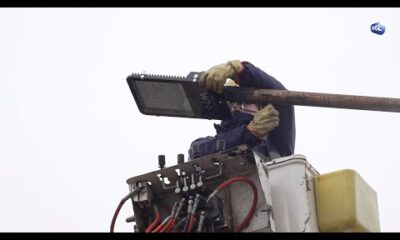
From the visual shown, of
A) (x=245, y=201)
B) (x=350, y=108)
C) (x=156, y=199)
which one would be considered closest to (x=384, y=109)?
(x=350, y=108)

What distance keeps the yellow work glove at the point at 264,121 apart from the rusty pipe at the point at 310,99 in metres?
0.06

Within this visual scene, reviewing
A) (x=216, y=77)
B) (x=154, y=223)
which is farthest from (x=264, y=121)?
(x=154, y=223)

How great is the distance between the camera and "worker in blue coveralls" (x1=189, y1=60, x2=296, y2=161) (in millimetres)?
5965

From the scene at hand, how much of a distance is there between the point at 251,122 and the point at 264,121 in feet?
0.61

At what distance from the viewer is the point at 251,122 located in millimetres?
6250

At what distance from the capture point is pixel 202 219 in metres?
5.32

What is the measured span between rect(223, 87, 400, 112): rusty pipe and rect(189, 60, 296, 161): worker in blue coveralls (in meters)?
0.09

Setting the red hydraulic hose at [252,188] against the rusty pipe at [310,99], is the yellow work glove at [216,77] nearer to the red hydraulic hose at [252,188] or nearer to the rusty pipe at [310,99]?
the rusty pipe at [310,99]

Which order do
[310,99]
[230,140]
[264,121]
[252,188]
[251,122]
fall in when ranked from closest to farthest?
1. [252,188]
2. [310,99]
3. [264,121]
4. [251,122]
5. [230,140]

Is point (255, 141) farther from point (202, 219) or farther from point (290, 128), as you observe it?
point (202, 219)

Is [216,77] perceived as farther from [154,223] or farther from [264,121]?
[154,223]

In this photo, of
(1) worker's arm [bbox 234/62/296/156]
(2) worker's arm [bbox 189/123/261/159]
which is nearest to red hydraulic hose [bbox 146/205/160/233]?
(2) worker's arm [bbox 189/123/261/159]

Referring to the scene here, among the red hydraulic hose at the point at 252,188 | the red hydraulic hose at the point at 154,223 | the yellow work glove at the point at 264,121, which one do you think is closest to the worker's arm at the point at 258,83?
the yellow work glove at the point at 264,121

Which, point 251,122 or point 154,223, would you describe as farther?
point 251,122
